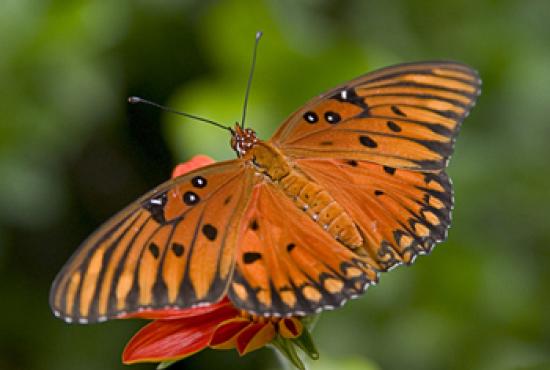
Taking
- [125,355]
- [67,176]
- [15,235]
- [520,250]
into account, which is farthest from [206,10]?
[125,355]

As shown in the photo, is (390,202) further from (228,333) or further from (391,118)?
(228,333)

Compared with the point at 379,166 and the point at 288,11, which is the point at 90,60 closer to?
Answer: the point at 288,11

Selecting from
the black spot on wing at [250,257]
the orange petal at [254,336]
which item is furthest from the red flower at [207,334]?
the black spot on wing at [250,257]

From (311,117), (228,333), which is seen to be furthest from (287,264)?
(311,117)

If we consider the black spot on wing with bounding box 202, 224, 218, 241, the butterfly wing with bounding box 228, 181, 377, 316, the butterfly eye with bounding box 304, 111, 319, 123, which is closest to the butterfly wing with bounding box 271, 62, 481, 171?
the butterfly eye with bounding box 304, 111, 319, 123

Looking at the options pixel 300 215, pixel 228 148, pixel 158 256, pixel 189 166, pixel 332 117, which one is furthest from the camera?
pixel 228 148
